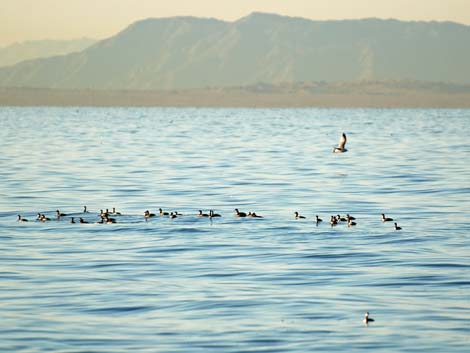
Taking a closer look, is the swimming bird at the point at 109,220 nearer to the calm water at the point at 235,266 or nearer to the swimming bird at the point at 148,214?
the calm water at the point at 235,266

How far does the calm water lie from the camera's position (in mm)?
21328

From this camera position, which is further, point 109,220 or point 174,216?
point 174,216

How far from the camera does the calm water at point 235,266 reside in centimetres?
2133

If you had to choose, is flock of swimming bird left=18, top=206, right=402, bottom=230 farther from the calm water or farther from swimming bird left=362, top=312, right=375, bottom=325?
swimming bird left=362, top=312, right=375, bottom=325

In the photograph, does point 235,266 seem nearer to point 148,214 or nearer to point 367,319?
point 367,319

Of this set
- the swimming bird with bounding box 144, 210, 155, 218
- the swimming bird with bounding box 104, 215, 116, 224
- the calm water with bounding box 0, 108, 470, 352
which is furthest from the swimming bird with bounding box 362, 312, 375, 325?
the swimming bird with bounding box 144, 210, 155, 218

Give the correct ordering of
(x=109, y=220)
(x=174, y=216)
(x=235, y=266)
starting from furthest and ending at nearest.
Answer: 1. (x=174, y=216)
2. (x=109, y=220)
3. (x=235, y=266)

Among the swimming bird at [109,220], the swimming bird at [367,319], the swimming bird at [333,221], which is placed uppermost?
the swimming bird at [333,221]

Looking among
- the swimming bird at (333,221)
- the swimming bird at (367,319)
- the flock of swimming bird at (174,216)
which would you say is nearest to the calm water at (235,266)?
the swimming bird at (367,319)

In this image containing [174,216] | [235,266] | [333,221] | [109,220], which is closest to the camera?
[235,266]

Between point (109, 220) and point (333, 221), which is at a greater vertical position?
point (333, 221)

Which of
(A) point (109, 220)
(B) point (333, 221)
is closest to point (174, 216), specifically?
(A) point (109, 220)

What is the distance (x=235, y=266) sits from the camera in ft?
94.9

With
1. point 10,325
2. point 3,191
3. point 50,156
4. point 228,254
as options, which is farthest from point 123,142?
point 10,325
